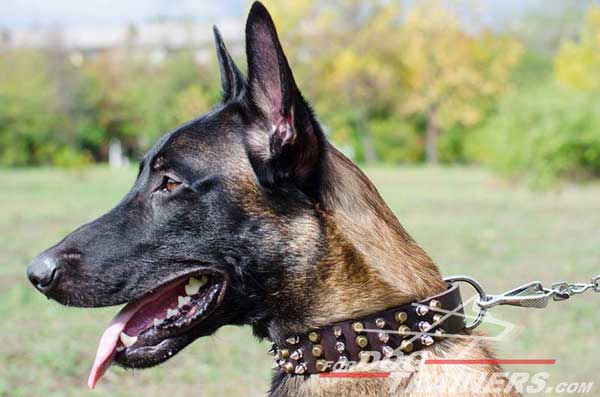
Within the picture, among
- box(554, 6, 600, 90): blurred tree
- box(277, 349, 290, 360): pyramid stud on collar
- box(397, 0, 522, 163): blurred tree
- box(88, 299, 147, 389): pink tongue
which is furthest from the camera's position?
box(397, 0, 522, 163): blurred tree

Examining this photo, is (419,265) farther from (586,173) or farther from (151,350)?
(586,173)

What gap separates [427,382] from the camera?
2232mm

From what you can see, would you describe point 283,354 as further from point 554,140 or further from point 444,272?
point 554,140

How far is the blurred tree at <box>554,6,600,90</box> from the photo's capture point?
33812 mm

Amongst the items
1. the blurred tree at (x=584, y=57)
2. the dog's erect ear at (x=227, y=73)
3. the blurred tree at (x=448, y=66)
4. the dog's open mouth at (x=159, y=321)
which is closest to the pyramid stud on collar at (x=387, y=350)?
the dog's open mouth at (x=159, y=321)

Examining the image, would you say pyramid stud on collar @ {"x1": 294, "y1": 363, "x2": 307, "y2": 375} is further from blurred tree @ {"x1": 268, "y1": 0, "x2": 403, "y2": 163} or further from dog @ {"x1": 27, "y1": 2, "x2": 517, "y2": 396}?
blurred tree @ {"x1": 268, "y1": 0, "x2": 403, "y2": 163}

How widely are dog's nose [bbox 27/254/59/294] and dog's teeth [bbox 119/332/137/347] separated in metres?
0.28

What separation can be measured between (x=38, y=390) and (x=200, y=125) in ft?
11.7

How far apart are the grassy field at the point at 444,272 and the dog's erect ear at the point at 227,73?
1.42m

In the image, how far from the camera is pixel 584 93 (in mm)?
23312

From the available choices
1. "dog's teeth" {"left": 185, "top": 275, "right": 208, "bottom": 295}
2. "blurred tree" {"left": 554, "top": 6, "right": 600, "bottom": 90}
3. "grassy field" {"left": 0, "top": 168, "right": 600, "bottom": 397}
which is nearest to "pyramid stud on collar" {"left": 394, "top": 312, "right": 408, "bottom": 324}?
"dog's teeth" {"left": 185, "top": 275, "right": 208, "bottom": 295}

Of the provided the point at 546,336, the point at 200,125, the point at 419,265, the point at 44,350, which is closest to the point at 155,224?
the point at 200,125

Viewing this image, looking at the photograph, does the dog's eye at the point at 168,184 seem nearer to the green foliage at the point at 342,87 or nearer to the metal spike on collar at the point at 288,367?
the metal spike on collar at the point at 288,367

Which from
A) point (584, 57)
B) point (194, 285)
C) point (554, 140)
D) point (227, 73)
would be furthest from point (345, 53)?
point (194, 285)
